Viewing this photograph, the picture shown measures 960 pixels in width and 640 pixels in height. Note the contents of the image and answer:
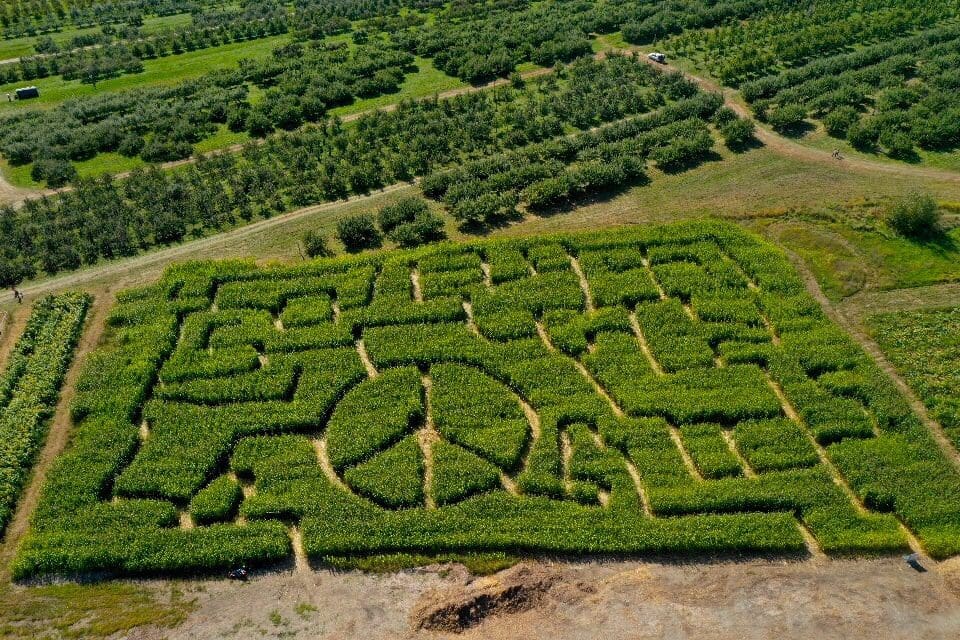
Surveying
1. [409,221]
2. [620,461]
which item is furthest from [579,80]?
[620,461]

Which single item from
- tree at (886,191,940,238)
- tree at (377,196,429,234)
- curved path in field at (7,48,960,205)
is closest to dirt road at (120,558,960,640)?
tree at (377,196,429,234)

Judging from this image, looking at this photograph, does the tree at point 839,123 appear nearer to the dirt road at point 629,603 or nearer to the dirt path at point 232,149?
the dirt path at point 232,149

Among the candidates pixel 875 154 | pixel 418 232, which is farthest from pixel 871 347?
pixel 418 232

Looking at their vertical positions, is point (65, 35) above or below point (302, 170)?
above

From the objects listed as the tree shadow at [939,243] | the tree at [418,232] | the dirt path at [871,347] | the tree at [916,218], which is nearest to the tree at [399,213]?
the tree at [418,232]

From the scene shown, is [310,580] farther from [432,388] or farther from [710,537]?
[710,537]

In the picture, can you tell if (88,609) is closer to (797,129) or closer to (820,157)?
(820,157)
